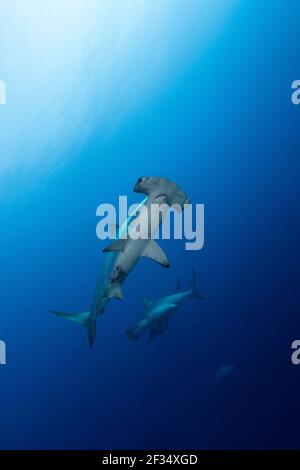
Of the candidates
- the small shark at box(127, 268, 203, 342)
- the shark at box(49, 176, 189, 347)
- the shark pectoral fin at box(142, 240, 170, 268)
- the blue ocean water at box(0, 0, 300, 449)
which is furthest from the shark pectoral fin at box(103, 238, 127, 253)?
the blue ocean water at box(0, 0, 300, 449)

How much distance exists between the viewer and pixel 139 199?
21812 millimetres

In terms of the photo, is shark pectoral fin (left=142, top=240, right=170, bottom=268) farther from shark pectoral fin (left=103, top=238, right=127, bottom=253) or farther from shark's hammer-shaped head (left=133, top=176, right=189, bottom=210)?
shark's hammer-shaped head (left=133, top=176, right=189, bottom=210)

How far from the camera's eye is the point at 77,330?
3148 cm

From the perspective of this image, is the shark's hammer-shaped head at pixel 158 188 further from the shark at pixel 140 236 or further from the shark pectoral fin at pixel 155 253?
the shark pectoral fin at pixel 155 253

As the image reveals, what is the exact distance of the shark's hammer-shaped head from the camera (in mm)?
3887

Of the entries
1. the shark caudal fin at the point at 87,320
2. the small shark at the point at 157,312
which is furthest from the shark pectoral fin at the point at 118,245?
the small shark at the point at 157,312

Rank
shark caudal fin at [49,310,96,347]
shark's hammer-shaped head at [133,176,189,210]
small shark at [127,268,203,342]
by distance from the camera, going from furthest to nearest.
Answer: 1. small shark at [127,268,203,342]
2. shark caudal fin at [49,310,96,347]
3. shark's hammer-shaped head at [133,176,189,210]

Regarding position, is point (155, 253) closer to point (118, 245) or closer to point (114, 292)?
point (118, 245)

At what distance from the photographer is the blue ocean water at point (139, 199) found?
44.9 feet

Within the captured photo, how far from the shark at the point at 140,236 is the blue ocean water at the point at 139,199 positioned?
30.1 ft

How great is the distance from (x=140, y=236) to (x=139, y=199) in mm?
17749

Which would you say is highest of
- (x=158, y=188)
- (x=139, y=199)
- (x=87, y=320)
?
(x=139, y=199)

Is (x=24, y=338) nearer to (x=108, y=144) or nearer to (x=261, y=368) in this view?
(x=108, y=144)

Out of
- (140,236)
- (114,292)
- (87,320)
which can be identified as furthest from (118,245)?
(87,320)
